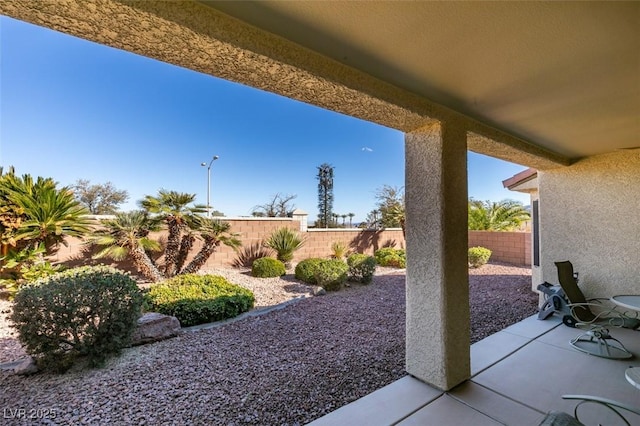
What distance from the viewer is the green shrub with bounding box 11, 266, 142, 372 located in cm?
291

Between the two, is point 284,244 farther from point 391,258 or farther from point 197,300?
point 197,300

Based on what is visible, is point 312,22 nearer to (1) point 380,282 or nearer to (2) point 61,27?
(2) point 61,27

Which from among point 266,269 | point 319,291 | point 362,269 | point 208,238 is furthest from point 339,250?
point 208,238

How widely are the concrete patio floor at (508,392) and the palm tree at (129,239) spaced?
262 inches

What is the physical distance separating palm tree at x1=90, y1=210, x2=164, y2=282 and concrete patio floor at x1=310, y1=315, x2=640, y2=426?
6649 millimetres

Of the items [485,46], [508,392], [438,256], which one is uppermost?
[485,46]

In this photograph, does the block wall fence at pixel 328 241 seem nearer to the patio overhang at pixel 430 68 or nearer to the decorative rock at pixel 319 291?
the decorative rock at pixel 319 291

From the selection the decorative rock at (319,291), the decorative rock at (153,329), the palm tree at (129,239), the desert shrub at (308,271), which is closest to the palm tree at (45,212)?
the palm tree at (129,239)

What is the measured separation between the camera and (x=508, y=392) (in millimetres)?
2545

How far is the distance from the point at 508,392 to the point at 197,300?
476 cm

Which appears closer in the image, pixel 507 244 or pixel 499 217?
pixel 507 244

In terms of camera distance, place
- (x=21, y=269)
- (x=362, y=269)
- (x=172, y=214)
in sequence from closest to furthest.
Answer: (x=21, y=269)
(x=172, y=214)
(x=362, y=269)

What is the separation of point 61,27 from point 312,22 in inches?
50.5

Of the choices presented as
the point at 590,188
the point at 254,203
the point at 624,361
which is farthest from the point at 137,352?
the point at 254,203
